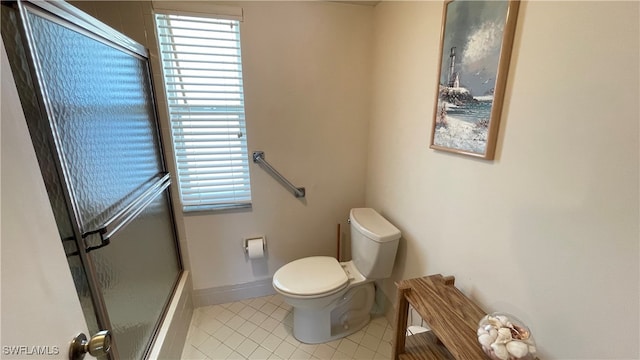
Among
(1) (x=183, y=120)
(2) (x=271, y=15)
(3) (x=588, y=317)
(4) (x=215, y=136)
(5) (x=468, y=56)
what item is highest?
(2) (x=271, y=15)

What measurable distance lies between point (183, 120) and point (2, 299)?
135 cm

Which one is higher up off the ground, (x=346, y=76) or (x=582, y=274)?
(x=346, y=76)

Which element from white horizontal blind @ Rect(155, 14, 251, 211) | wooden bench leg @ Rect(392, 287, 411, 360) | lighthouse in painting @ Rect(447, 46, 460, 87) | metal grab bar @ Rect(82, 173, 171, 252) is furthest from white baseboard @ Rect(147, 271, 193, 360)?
lighthouse in painting @ Rect(447, 46, 460, 87)

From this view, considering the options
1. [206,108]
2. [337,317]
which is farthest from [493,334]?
[206,108]

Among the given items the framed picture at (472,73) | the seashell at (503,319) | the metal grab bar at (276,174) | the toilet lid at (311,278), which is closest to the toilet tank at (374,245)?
the toilet lid at (311,278)

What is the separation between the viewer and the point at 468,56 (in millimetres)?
971

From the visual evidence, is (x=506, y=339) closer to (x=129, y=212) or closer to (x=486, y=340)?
(x=486, y=340)

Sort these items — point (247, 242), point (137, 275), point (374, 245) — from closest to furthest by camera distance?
1. point (137, 275)
2. point (374, 245)
3. point (247, 242)

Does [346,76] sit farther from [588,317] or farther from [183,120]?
[588,317]

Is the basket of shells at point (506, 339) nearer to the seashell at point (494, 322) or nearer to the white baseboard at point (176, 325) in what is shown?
the seashell at point (494, 322)

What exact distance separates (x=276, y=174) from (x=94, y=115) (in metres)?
1.02

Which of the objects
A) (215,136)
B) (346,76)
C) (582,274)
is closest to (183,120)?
(215,136)

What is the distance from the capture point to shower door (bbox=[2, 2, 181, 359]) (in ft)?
2.24

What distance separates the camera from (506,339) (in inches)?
28.7
